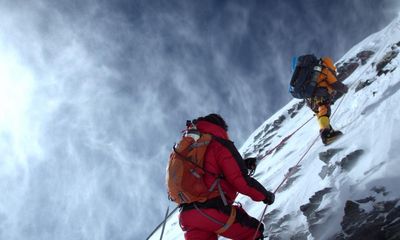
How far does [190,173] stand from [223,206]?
2.07ft

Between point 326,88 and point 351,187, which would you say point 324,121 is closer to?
point 326,88

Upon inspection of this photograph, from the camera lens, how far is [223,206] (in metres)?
5.28

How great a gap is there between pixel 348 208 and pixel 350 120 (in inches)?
193

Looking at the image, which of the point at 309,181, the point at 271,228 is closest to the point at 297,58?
the point at 309,181

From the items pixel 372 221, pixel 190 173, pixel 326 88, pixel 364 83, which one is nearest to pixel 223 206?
pixel 190 173

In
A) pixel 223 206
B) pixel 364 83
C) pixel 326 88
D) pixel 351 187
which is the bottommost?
pixel 351 187

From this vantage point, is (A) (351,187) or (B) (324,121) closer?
(A) (351,187)

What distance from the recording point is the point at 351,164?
6320 mm

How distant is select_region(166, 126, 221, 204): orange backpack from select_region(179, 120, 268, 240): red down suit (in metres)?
0.08

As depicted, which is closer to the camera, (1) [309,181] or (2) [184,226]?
(2) [184,226]

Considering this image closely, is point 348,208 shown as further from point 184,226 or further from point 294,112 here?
point 294,112

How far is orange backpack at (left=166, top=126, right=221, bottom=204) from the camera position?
17.1 feet

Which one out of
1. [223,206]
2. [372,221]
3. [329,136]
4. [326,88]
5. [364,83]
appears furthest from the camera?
[364,83]

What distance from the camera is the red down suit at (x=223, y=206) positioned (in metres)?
5.20
